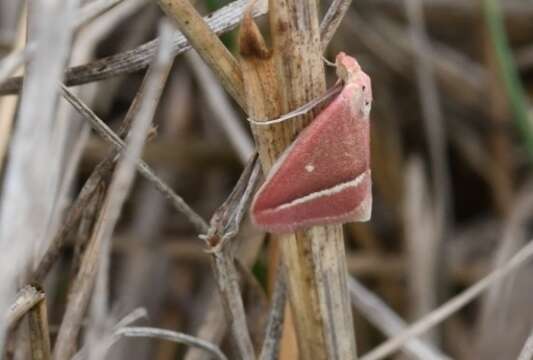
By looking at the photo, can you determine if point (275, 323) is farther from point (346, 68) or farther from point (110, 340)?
point (346, 68)

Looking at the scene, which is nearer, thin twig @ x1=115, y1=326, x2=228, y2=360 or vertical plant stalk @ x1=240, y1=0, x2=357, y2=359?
vertical plant stalk @ x1=240, y1=0, x2=357, y2=359

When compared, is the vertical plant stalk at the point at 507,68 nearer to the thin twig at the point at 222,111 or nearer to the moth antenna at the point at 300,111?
the thin twig at the point at 222,111

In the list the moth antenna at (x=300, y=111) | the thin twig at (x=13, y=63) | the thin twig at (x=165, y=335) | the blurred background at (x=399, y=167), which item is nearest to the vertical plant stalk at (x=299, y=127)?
the moth antenna at (x=300, y=111)

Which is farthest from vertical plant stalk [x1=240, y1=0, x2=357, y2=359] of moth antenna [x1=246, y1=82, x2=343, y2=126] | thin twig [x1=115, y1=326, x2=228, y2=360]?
thin twig [x1=115, y1=326, x2=228, y2=360]

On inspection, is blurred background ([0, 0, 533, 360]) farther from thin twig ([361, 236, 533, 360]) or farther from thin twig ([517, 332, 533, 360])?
thin twig ([517, 332, 533, 360])

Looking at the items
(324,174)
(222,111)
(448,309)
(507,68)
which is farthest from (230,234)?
(507,68)

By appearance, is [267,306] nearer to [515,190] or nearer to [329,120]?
[329,120]
